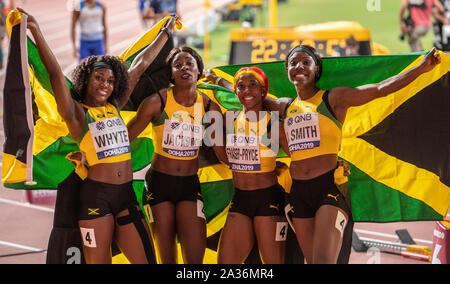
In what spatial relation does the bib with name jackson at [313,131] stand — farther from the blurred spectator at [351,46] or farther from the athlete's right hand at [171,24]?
the blurred spectator at [351,46]

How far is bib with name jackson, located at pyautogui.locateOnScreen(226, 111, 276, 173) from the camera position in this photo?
5.32 meters

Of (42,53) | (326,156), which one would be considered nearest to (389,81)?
(326,156)

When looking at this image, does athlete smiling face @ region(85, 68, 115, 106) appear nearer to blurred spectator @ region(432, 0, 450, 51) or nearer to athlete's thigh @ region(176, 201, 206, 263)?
athlete's thigh @ region(176, 201, 206, 263)

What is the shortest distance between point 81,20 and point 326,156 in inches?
376

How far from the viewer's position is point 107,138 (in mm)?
5039

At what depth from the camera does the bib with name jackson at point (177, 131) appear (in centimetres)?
544

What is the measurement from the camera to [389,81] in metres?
5.11

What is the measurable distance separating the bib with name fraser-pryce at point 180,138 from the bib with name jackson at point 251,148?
0.32 meters

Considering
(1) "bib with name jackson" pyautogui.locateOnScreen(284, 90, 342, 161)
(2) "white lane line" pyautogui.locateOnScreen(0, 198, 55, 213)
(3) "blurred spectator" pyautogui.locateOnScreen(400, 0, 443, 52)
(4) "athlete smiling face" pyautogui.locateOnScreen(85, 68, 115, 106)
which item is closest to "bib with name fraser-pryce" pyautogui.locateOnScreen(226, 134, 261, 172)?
(1) "bib with name jackson" pyautogui.locateOnScreen(284, 90, 342, 161)

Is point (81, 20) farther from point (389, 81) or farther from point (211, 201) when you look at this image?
point (389, 81)

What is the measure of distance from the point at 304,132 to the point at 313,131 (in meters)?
0.08

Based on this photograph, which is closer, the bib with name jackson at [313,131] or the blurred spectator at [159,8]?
the bib with name jackson at [313,131]

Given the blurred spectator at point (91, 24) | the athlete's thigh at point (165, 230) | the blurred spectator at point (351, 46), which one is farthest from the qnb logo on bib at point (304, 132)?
the blurred spectator at point (91, 24)

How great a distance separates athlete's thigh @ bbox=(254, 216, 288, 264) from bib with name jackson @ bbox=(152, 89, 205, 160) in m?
0.86
